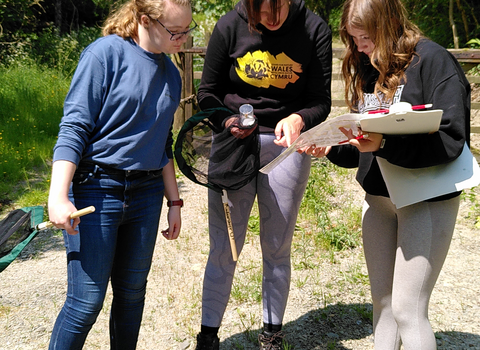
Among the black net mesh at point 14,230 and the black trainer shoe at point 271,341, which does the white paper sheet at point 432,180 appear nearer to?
the black trainer shoe at point 271,341

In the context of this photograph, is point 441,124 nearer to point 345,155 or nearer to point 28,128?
point 345,155

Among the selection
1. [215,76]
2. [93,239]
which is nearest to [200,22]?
[215,76]

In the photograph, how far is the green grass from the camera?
584 cm

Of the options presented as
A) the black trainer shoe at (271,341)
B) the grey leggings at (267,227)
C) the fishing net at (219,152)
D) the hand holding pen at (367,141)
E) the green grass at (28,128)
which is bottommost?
the green grass at (28,128)

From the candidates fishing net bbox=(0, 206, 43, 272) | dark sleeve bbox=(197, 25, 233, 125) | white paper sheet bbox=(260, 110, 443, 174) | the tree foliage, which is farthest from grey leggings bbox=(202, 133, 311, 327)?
A: the tree foliage

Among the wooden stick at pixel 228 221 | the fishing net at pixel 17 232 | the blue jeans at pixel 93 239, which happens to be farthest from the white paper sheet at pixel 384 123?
the fishing net at pixel 17 232

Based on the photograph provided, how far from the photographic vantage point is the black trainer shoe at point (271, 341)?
2666 millimetres

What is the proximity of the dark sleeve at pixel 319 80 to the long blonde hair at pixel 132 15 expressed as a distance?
27.6 inches

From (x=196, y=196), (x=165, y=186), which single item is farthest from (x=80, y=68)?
(x=196, y=196)

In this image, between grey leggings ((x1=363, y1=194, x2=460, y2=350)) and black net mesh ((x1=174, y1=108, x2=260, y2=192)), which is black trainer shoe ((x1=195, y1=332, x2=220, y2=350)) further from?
grey leggings ((x1=363, y1=194, x2=460, y2=350))

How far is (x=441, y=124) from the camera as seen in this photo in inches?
71.1

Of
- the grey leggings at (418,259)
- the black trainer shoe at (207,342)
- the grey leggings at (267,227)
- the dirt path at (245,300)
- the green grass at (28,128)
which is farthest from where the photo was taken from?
the green grass at (28,128)

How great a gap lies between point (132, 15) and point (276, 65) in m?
0.71

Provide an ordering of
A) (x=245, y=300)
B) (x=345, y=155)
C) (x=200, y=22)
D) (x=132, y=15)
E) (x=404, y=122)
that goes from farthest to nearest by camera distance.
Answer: (x=200, y=22), (x=245, y=300), (x=345, y=155), (x=132, y=15), (x=404, y=122)
